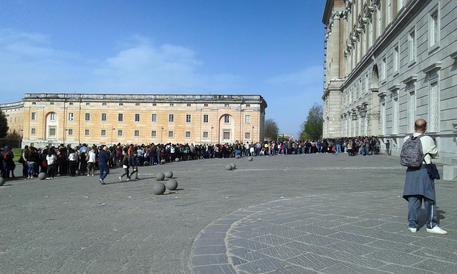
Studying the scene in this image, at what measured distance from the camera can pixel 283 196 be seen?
11.4 m

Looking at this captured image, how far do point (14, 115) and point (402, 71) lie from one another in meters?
115

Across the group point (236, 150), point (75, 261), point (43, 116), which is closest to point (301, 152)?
point (236, 150)

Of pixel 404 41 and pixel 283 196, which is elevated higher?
pixel 404 41

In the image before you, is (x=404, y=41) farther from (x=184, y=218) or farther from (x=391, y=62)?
(x=184, y=218)

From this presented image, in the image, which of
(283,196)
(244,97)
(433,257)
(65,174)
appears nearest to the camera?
(433,257)

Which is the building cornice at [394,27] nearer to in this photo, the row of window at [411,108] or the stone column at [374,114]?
the stone column at [374,114]

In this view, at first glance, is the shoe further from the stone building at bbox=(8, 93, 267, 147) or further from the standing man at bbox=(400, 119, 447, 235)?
the stone building at bbox=(8, 93, 267, 147)

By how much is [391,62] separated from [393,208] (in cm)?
2429

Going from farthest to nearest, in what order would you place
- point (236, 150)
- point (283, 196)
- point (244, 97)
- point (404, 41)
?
point (244, 97) → point (236, 150) → point (404, 41) → point (283, 196)

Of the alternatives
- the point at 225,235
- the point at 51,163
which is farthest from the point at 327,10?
the point at 225,235

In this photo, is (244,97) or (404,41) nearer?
(404,41)

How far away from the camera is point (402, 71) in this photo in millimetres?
27625

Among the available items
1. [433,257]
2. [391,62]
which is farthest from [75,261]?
[391,62]

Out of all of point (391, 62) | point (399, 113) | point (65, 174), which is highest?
point (391, 62)
